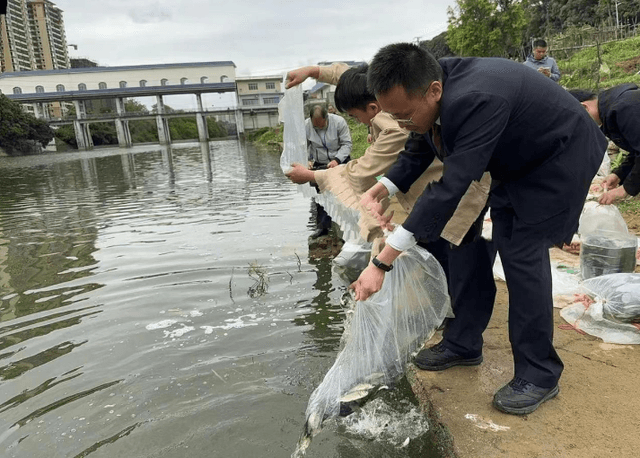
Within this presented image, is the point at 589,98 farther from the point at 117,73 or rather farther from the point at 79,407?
the point at 117,73

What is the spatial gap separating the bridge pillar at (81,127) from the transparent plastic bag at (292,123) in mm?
66214

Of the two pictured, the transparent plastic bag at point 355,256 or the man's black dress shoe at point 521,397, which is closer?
the man's black dress shoe at point 521,397

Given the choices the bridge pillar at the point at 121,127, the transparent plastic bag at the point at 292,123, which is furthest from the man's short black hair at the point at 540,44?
the bridge pillar at the point at 121,127

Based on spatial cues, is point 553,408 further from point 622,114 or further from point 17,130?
point 17,130

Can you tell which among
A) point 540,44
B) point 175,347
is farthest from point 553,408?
point 540,44

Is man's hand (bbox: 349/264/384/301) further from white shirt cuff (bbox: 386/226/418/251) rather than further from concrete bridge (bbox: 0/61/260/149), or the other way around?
concrete bridge (bbox: 0/61/260/149)

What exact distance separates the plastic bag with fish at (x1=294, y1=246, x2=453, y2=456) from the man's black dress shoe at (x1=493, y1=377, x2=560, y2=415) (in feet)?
1.43

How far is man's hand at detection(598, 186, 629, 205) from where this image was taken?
309cm

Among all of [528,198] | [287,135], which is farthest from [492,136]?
[287,135]

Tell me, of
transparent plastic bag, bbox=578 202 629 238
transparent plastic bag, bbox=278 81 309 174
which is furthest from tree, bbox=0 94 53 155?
transparent plastic bag, bbox=578 202 629 238

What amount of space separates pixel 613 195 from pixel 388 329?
2.09 meters

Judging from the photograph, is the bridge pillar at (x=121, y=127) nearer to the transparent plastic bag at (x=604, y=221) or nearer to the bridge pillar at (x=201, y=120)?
the bridge pillar at (x=201, y=120)

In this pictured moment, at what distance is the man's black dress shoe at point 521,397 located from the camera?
6.61 ft

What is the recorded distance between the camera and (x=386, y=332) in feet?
7.21
